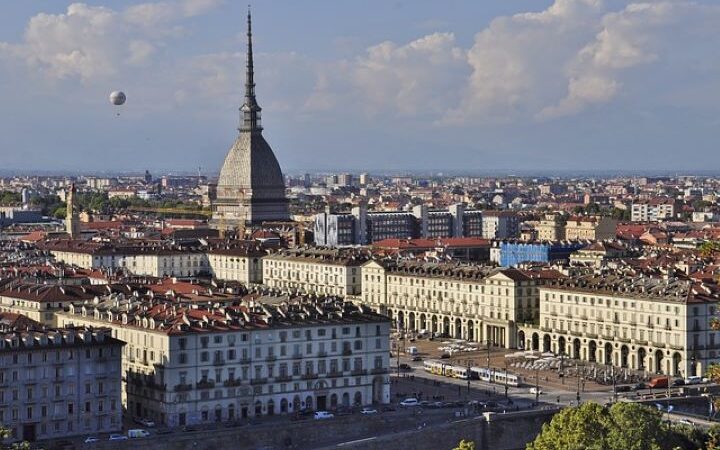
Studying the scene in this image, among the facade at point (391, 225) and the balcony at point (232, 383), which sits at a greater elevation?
the facade at point (391, 225)

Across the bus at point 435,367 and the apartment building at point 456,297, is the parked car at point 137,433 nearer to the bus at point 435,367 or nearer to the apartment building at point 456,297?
the bus at point 435,367

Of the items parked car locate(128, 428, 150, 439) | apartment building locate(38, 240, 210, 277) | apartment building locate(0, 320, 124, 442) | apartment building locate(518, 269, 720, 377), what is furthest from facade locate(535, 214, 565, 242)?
parked car locate(128, 428, 150, 439)

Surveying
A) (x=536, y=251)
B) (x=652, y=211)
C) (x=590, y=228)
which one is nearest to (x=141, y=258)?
(x=536, y=251)

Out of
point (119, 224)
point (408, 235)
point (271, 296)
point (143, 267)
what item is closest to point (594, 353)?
point (271, 296)

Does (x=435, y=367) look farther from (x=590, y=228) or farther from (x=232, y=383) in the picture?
(x=590, y=228)

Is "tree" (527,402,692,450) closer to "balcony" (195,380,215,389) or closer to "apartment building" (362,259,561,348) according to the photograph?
"balcony" (195,380,215,389)

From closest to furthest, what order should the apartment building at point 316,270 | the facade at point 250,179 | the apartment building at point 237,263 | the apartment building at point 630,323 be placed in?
the apartment building at point 630,323 < the apartment building at point 316,270 < the apartment building at point 237,263 < the facade at point 250,179

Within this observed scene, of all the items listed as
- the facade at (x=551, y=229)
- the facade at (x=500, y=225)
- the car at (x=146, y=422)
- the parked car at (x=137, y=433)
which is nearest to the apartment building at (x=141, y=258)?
the facade at (x=551, y=229)

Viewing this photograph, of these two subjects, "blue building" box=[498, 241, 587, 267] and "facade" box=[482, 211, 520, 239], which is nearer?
"blue building" box=[498, 241, 587, 267]
